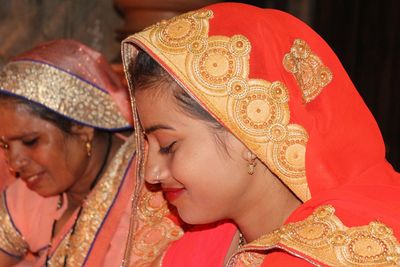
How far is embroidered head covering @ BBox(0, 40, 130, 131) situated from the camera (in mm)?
2430

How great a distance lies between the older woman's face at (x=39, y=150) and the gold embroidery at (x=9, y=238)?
0.75 feet

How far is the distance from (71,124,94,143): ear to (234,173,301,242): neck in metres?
0.96

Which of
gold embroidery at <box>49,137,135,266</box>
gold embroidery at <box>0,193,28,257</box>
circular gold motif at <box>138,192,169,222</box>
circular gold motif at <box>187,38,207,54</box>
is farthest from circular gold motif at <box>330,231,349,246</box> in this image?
gold embroidery at <box>0,193,28,257</box>

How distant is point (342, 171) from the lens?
4.97 feet

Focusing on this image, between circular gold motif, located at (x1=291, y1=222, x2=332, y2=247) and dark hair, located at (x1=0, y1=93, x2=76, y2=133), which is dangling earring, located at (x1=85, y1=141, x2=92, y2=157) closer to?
dark hair, located at (x1=0, y1=93, x2=76, y2=133)

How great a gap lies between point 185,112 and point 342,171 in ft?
1.04

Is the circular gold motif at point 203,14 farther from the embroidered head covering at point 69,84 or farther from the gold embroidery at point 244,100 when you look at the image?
the embroidered head covering at point 69,84

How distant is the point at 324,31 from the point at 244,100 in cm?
250

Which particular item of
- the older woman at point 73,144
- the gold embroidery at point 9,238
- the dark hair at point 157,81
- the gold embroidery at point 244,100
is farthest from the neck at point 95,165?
the gold embroidery at point 244,100

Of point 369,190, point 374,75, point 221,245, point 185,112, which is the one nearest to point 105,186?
point 221,245

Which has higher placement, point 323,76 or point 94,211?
point 323,76

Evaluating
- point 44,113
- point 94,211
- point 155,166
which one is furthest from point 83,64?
point 155,166

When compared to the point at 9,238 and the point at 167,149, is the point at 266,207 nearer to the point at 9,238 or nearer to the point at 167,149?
the point at 167,149

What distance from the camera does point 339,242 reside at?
1399mm
